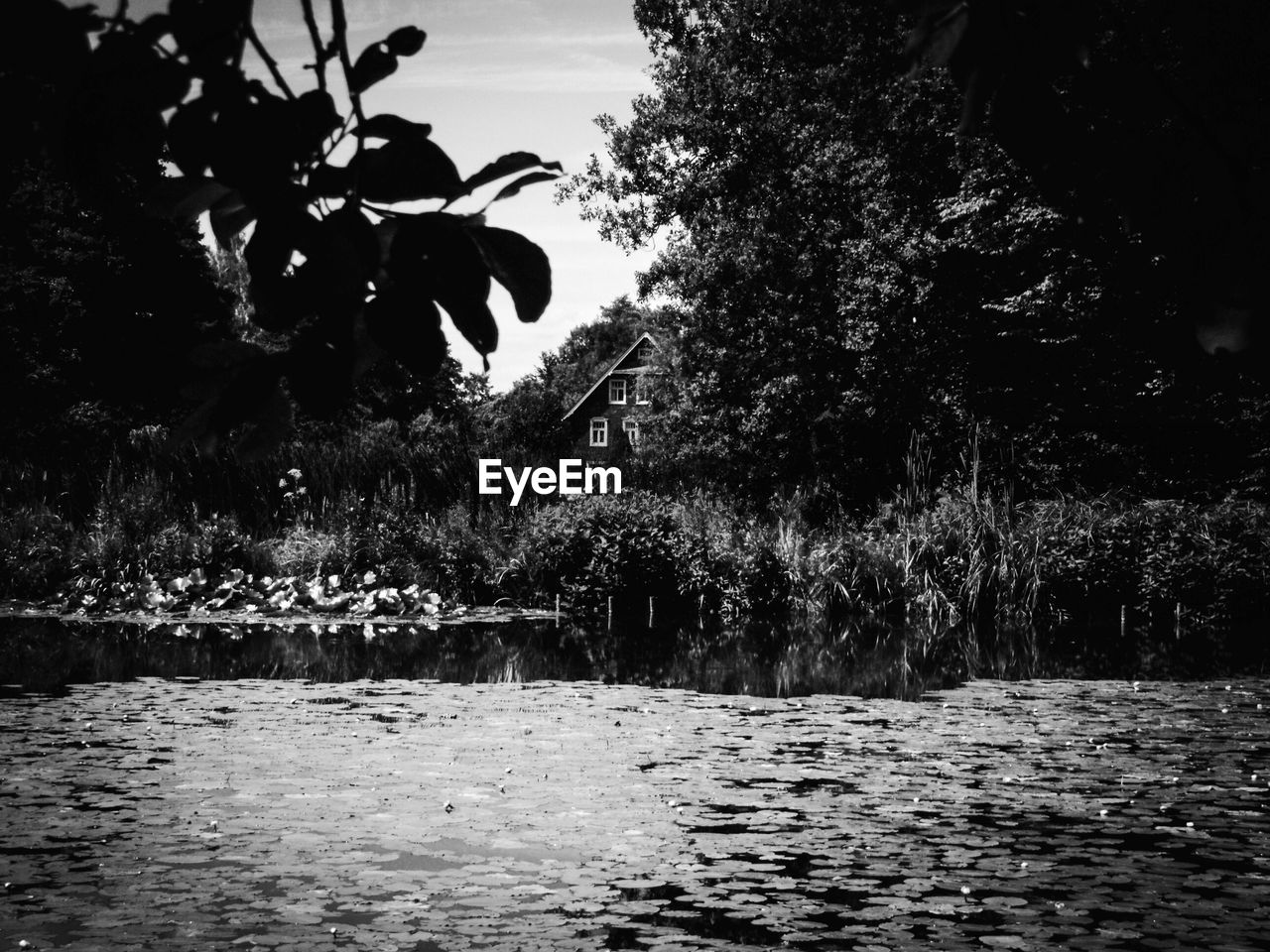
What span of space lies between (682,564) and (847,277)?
34.4ft

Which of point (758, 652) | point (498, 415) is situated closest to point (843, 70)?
point (758, 652)

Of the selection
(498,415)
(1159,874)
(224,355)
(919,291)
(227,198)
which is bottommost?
(1159,874)

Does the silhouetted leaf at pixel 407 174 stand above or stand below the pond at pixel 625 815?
above

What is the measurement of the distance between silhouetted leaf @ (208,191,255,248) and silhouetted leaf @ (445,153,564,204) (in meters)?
0.26

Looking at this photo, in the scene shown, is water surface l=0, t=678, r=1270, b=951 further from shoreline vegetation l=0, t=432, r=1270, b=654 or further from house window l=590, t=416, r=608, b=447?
house window l=590, t=416, r=608, b=447

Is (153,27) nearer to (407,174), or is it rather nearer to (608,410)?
(407,174)

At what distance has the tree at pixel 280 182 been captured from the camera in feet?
4.21

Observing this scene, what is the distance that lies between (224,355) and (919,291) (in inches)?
934

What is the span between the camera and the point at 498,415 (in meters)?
65.0

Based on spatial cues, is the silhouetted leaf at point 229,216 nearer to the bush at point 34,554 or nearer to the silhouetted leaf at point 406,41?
the silhouetted leaf at point 406,41

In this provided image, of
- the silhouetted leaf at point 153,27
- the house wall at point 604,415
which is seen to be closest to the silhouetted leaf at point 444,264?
the silhouetted leaf at point 153,27

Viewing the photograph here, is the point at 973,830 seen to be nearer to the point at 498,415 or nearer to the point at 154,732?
the point at 154,732

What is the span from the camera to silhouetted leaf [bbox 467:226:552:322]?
147 cm

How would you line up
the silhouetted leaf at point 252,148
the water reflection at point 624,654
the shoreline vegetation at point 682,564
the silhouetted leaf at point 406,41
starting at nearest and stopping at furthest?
the silhouetted leaf at point 252,148
the silhouetted leaf at point 406,41
the water reflection at point 624,654
the shoreline vegetation at point 682,564
